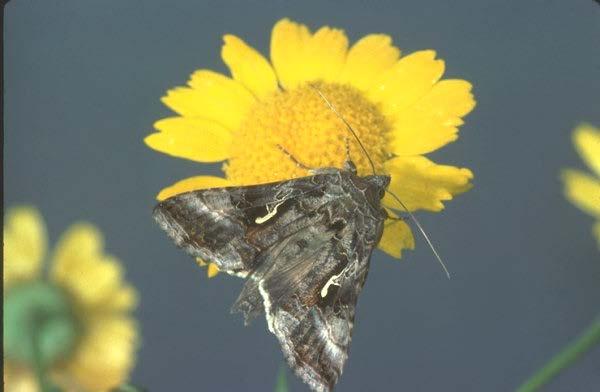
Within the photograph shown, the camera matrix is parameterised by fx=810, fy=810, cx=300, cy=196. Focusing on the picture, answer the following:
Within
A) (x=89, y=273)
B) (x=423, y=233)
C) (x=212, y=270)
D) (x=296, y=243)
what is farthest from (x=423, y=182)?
(x=89, y=273)

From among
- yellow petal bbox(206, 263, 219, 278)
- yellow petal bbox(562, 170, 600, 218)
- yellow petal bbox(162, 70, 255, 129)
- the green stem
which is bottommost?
yellow petal bbox(562, 170, 600, 218)

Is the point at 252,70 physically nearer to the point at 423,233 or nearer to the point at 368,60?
the point at 368,60

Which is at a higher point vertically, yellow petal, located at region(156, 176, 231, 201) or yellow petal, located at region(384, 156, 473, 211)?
yellow petal, located at region(156, 176, 231, 201)

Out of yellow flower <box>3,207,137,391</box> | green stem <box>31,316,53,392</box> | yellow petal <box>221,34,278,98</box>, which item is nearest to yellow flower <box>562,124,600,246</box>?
yellow petal <box>221,34,278,98</box>

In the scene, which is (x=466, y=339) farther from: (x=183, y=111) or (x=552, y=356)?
(x=183, y=111)

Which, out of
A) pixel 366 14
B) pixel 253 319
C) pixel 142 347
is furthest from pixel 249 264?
pixel 366 14

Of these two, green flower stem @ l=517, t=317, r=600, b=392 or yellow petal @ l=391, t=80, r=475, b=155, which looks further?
yellow petal @ l=391, t=80, r=475, b=155

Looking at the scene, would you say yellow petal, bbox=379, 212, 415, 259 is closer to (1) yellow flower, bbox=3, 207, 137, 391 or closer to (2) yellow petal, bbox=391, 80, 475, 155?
(2) yellow petal, bbox=391, 80, 475, 155
